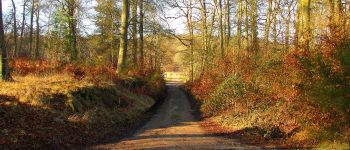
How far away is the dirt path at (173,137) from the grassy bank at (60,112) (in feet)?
3.82

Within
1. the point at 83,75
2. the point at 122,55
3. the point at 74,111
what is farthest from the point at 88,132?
the point at 122,55

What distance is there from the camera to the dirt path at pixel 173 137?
38.9 feet

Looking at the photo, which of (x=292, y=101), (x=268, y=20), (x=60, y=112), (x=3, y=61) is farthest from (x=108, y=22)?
(x=292, y=101)

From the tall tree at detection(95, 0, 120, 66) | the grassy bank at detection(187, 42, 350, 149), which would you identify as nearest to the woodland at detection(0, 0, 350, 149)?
the grassy bank at detection(187, 42, 350, 149)

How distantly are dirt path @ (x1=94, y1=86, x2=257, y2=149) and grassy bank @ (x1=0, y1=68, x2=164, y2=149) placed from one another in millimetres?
1165

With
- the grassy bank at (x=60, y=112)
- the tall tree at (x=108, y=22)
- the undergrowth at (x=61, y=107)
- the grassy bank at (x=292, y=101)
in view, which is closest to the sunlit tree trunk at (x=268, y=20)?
the grassy bank at (x=292, y=101)

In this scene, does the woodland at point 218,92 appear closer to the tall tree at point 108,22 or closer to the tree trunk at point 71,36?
the tree trunk at point 71,36

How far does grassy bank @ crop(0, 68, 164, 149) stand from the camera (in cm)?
1088

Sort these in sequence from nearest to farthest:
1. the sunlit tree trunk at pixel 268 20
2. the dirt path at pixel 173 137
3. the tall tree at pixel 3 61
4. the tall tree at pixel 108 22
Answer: the dirt path at pixel 173 137, the tall tree at pixel 3 61, the sunlit tree trunk at pixel 268 20, the tall tree at pixel 108 22

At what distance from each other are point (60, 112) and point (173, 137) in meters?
4.50

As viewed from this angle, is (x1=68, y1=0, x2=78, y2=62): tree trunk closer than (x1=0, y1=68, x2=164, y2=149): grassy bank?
No

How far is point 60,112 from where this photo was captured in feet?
44.5

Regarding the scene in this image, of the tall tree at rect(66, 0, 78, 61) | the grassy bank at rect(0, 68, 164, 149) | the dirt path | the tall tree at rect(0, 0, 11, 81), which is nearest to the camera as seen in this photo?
the grassy bank at rect(0, 68, 164, 149)

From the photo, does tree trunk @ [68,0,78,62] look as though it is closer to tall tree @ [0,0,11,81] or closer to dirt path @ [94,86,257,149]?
dirt path @ [94,86,257,149]
